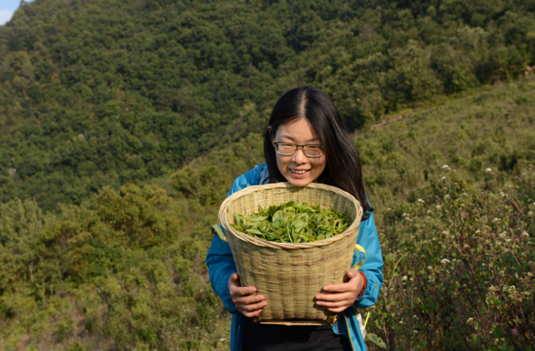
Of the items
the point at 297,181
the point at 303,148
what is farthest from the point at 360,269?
the point at 303,148

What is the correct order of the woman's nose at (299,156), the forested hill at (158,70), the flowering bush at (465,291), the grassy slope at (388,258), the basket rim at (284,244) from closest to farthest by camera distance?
the basket rim at (284,244)
the woman's nose at (299,156)
the flowering bush at (465,291)
the grassy slope at (388,258)
the forested hill at (158,70)

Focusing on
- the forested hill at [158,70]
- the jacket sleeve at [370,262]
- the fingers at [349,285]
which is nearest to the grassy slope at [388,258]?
A: the jacket sleeve at [370,262]

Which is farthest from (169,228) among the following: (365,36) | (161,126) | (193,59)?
(193,59)

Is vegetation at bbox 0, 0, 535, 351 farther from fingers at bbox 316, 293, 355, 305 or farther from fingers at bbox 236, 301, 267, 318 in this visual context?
fingers at bbox 236, 301, 267, 318

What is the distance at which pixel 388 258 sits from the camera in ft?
8.13

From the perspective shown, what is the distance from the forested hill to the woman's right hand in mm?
32211

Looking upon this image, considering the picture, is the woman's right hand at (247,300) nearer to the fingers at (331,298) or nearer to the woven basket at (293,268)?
the woven basket at (293,268)

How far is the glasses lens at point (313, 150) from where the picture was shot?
163cm

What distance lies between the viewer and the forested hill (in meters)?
45.3

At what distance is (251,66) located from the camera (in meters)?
86.0

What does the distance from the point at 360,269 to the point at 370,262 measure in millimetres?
66

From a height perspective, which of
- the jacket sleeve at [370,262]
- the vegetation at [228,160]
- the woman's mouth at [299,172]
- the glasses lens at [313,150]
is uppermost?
the glasses lens at [313,150]

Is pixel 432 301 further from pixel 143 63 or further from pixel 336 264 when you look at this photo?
pixel 143 63

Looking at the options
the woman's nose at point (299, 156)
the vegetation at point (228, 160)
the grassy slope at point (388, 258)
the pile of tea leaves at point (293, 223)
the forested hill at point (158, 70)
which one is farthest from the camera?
the forested hill at point (158, 70)
